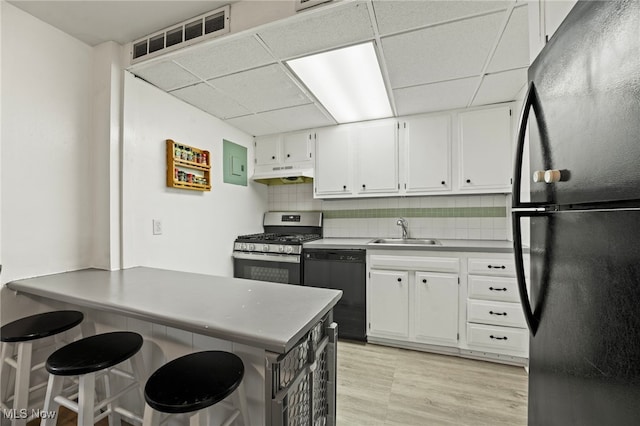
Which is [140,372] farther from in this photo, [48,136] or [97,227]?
[48,136]

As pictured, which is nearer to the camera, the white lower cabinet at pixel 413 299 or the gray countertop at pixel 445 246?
the gray countertop at pixel 445 246

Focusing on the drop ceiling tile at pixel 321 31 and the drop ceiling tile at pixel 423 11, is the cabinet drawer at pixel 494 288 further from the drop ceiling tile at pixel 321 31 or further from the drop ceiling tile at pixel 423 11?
the drop ceiling tile at pixel 321 31

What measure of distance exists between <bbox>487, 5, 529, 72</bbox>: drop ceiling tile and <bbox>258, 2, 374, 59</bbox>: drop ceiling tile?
2.48 ft

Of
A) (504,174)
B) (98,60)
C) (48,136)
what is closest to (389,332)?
(504,174)

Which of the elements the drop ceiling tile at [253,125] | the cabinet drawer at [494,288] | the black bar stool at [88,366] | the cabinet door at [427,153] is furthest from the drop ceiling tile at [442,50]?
the black bar stool at [88,366]

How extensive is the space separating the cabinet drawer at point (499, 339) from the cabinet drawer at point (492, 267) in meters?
0.44

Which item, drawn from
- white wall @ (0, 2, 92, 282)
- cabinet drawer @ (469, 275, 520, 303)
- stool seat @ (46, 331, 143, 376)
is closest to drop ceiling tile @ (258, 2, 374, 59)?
white wall @ (0, 2, 92, 282)

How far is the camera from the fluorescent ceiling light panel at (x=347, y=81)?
1739 millimetres

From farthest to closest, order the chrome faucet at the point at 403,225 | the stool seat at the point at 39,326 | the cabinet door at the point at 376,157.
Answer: the chrome faucet at the point at 403,225 → the cabinet door at the point at 376,157 → the stool seat at the point at 39,326

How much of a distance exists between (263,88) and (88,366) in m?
2.01

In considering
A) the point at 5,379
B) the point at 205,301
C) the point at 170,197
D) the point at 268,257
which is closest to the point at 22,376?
the point at 5,379

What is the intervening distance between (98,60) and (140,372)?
2.06m

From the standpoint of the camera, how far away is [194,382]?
36.9 inches

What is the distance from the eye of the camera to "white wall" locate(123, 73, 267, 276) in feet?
6.23
